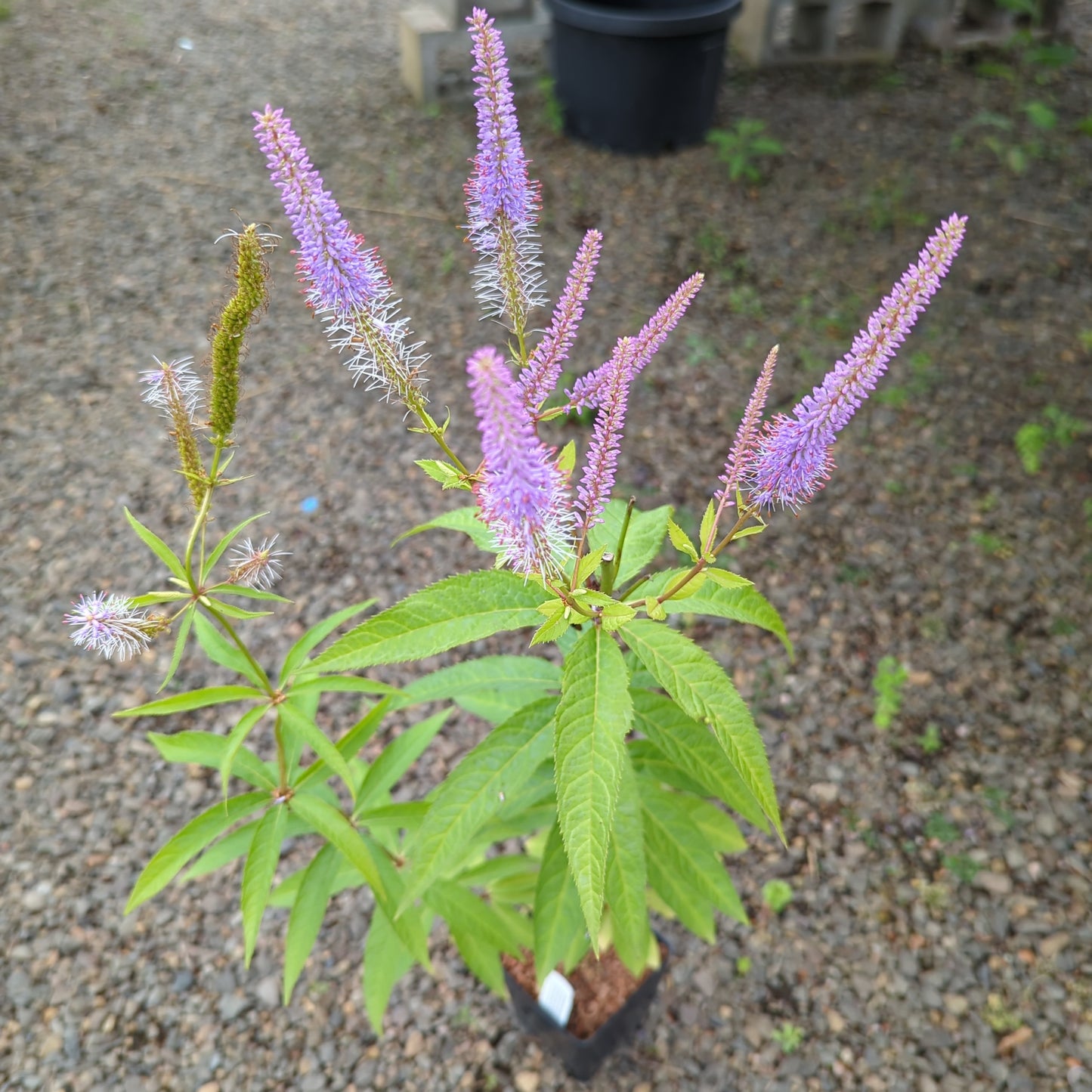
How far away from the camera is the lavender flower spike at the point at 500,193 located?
1142 mm

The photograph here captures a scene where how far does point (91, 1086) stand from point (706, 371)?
12.2ft

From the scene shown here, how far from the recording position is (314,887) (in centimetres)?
197

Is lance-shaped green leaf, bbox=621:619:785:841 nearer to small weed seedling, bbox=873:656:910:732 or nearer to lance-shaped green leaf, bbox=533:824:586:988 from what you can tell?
lance-shaped green leaf, bbox=533:824:586:988

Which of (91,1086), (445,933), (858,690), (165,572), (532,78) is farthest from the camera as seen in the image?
(532,78)

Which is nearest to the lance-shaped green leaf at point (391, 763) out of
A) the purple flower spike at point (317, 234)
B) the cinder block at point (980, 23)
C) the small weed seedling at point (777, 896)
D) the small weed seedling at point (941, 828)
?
the purple flower spike at point (317, 234)

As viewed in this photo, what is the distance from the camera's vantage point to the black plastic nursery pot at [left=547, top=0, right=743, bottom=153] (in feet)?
18.5

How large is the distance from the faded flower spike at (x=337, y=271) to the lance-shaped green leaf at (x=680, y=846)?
3.74 feet

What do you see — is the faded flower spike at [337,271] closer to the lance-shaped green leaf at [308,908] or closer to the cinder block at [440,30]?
the lance-shaped green leaf at [308,908]

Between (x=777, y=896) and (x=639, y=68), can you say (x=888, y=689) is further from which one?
(x=639, y=68)

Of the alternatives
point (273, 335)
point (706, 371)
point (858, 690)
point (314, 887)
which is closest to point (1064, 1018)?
point (858, 690)

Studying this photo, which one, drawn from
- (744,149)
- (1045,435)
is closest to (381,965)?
(1045,435)

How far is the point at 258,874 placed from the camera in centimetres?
174

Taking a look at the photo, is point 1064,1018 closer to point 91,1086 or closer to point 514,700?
point 514,700

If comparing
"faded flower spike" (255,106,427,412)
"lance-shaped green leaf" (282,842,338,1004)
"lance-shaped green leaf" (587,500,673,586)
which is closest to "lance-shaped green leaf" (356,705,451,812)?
"lance-shaped green leaf" (282,842,338,1004)
